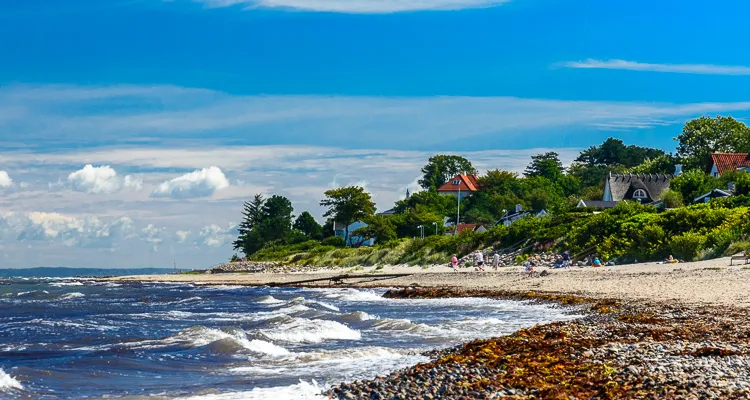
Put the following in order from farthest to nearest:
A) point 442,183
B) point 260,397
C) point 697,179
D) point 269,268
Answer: point 442,183 < point 269,268 < point 697,179 < point 260,397

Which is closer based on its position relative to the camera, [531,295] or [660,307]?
[660,307]

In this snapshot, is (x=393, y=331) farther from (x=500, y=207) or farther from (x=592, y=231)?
(x=500, y=207)

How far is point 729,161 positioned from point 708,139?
14.0 meters

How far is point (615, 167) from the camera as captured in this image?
129m

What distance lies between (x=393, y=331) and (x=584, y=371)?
10168mm

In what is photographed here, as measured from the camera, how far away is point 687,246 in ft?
129

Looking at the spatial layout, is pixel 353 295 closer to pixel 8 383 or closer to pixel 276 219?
pixel 8 383

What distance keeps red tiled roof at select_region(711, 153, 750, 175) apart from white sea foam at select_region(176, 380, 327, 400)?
71995 mm

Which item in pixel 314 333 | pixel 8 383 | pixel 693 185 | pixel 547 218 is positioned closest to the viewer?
pixel 8 383

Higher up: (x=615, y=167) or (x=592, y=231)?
(x=615, y=167)

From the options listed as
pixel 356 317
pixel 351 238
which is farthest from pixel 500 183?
pixel 356 317

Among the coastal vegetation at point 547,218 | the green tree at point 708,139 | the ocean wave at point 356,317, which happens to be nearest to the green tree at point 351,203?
the coastal vegetation at point 547,218

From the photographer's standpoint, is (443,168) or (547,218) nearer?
(547,218)

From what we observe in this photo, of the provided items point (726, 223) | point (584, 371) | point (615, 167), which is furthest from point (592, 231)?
point (615, 167)
